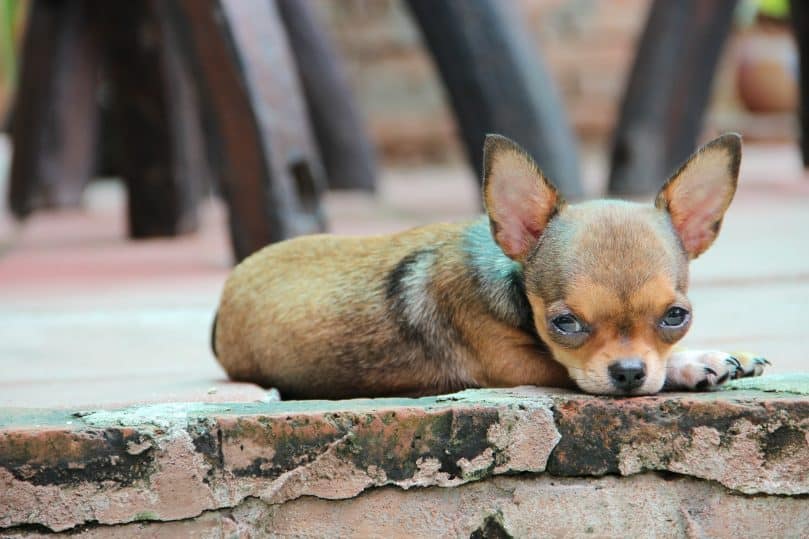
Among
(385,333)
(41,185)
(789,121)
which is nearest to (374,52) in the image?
(789,121)

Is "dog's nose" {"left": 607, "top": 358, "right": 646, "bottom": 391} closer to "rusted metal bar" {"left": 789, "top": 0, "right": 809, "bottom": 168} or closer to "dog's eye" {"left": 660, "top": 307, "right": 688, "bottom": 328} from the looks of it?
"dog's eye" {"left": 660, "top": 307, "right": 688, "bottom": 328}

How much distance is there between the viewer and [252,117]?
4355mm

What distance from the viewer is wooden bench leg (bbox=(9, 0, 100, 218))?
6945 mm

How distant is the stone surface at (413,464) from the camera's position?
218cm

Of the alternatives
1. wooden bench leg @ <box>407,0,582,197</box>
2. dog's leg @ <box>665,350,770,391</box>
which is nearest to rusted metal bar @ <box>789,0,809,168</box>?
wooden bench leg @ <box>407,0,582,197</box>

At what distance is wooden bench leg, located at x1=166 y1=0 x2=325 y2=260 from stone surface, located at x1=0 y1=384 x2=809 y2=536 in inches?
86.6

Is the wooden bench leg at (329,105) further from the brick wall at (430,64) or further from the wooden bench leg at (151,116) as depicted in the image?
the brick wall at (430,64)

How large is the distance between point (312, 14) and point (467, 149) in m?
2.38

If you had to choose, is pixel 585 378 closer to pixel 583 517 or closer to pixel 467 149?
pixel 583 517

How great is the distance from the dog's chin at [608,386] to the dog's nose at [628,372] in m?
0.01

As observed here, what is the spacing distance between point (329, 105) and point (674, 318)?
565 cm

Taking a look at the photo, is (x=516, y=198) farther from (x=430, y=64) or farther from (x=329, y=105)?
(x=430, y=64)

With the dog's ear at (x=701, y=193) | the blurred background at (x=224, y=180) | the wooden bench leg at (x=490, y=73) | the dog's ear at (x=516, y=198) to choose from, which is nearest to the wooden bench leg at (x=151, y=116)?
the blurred background at (x=224, y=180)

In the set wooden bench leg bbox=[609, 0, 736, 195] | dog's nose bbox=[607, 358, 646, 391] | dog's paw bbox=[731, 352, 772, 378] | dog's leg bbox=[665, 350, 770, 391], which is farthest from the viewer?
wooden bench leg bbox=[609, 0, 736, 195]
